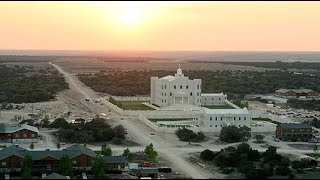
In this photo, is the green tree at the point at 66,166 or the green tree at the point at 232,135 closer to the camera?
the green tree at the point at 66,166

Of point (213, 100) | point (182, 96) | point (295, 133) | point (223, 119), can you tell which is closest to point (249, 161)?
point (295, 133)

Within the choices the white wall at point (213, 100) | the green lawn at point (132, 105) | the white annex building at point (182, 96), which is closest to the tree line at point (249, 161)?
the white annex building at point (182, 96)

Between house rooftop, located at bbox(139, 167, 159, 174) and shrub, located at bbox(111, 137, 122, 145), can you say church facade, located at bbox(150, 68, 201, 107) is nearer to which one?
shrub, located at bbox(111, 137, 122, 145)

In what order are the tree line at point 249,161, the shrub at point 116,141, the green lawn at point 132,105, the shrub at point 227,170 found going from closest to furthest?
the tree line at point 249,161, the shrub at point 227,170, the shrub at point 116,141, the green lawn at point 132,105

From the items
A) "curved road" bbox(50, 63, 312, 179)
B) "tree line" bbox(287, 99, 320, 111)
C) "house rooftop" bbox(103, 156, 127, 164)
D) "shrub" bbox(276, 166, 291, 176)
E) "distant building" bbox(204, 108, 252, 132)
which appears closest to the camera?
"shrub" bbox(276, 166, 291, 176)

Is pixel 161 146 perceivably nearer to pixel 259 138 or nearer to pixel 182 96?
pixel 259 138

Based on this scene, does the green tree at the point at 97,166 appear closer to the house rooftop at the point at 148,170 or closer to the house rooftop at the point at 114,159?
the house rooftop at the point at 114,159

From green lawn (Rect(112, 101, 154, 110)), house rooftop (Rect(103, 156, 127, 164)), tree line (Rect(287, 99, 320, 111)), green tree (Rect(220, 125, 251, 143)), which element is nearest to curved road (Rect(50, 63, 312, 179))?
green tree (Rect(220, 125, 251, 143))

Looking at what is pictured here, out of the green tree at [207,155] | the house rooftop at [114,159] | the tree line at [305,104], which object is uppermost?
the house rooftop at [114,159]

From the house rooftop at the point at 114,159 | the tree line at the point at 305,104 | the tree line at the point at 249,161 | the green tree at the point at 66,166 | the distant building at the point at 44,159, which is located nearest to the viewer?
the green tree at the point at 66,166

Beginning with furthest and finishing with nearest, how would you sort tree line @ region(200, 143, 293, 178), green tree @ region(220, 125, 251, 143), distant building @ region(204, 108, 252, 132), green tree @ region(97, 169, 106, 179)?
distant building @ region(204, 108, 252, 132) → green tree @ region(220, 125, 251, 143) → tree line @ region(200, 143, 293, 178) → green tree @ region(97, 169, 106, 179)
